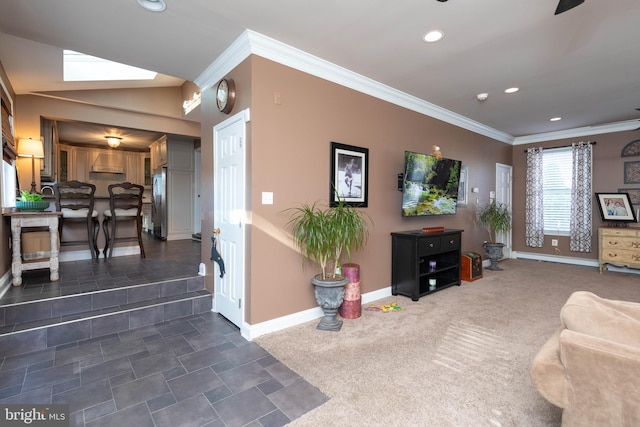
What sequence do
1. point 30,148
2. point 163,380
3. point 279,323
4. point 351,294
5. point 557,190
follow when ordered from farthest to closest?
point 557,190 → point 30,148 → point 351,294 → point 279,323 → point 163,380

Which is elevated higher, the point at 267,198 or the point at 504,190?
the point at 504,190

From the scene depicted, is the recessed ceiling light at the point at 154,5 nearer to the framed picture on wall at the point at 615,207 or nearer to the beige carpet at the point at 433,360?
the beige carpet at the point at 433,360

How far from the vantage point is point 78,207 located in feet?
13.2

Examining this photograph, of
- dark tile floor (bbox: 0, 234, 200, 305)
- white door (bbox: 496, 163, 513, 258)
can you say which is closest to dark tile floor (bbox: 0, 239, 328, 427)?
dark tile floor (bbox: 0, 234, 200, 305)

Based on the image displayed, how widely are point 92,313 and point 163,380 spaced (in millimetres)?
1275

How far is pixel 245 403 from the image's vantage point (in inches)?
69.7

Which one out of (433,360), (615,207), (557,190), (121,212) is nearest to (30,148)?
(121,212)

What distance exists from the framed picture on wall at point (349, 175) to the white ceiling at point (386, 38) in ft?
2.92

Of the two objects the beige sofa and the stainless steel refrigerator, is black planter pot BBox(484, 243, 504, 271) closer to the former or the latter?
the beige sofa

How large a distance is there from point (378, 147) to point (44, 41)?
348 centimetres

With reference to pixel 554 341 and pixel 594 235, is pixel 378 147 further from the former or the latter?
pixel 594 235

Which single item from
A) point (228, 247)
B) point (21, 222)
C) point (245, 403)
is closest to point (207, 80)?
point (228, 247)

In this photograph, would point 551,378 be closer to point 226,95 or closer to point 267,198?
point 267,198

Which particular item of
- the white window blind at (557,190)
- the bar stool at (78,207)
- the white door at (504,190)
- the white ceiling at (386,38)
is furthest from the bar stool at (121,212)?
the white window blind at (557,190)
